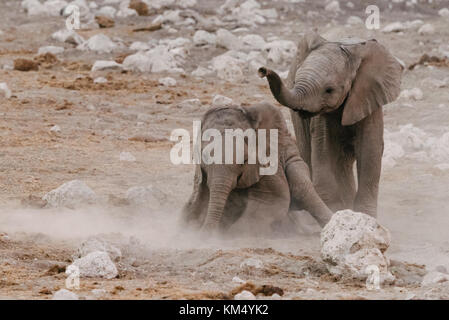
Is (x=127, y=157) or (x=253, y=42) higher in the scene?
(x=253, y=42)

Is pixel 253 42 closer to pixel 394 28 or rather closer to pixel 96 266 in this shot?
pixel 394 28

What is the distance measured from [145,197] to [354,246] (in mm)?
3167

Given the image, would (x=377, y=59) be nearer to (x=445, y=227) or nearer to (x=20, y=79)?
(x=445, y=227)

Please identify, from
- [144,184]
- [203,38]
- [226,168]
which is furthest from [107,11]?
[226,168]

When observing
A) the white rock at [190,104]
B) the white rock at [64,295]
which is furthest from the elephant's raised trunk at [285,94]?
the white rock at [190,104]

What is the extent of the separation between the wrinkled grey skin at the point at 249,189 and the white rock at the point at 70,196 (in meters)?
1.19

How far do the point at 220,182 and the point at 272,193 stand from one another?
0.67 meters

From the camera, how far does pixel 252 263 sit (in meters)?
6.67

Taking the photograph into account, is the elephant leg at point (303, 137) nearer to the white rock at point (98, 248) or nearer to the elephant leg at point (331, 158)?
the elephant leg at point (331, 158)

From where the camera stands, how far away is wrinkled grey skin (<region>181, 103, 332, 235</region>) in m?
7.88

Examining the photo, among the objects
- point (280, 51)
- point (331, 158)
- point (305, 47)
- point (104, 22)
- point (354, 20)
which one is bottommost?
point (331, 158)

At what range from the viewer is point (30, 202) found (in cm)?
891

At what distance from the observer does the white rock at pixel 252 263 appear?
21.8ft

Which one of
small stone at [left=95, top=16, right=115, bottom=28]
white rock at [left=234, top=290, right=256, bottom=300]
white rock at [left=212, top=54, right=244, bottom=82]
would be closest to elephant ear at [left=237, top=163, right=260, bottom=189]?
white rock at [left=234, top=290, right=256, bottom=300]
